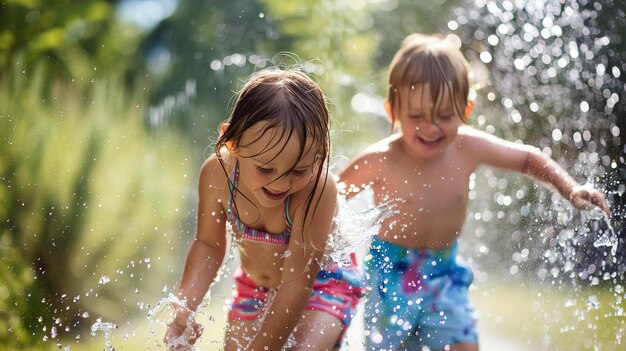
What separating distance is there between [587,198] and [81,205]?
189 cm

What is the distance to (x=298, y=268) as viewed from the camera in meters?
2.22

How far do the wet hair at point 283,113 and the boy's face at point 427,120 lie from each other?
1.83ft

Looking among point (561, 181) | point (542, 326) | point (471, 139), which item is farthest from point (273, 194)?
point (542, 326)

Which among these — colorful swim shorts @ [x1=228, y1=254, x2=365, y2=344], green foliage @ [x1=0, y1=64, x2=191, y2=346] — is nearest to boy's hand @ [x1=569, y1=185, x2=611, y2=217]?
colorful swim shorts @ [x1=228, y1=254, x2=365, y2=344]

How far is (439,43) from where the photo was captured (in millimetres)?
2752

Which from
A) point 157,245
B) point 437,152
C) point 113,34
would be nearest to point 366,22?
point 113,34

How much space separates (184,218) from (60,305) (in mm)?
626

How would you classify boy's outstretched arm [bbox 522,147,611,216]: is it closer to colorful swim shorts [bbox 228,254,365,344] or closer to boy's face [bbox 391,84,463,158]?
boy's face [bbox 391,84,463,158]

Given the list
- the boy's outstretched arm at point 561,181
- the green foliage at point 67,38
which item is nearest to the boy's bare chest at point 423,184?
the boy's outstretched arm at point 561,181

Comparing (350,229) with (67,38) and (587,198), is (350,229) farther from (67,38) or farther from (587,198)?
(67,38)

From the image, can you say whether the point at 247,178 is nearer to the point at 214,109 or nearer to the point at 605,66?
the point at 214,109

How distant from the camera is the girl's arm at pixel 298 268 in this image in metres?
2.21

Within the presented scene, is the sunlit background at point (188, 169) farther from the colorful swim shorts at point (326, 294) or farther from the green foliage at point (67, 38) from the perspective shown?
the colorful swim shorts at point (326, 294)

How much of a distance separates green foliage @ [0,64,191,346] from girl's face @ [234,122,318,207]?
120cm
